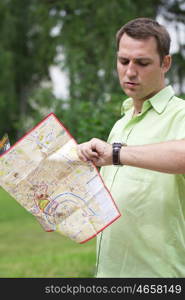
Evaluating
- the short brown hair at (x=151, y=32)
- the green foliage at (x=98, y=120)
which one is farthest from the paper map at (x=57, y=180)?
the green foliage at (x=98, y=120)

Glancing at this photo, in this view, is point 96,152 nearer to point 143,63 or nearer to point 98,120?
point 143,63

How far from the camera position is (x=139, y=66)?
7.18 feet

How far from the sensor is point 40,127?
2.17 metres

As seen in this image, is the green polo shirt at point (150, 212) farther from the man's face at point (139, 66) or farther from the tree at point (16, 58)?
the tree at point (16, 58)

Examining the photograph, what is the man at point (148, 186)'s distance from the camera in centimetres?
218

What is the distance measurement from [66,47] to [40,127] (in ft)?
43.3

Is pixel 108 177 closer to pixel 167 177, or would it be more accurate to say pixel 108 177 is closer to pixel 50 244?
pixel 167 177

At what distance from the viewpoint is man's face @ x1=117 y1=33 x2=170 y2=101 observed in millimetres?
2182

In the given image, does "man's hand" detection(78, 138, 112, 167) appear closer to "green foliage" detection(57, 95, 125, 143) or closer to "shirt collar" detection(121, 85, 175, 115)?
"shirt collar" detection(121, 85, 175, 115)

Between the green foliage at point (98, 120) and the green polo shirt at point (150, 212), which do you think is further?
the green foliage at point (98, 120)

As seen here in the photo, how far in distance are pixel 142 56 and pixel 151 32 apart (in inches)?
4.3

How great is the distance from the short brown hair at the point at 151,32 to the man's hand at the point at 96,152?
0.47m

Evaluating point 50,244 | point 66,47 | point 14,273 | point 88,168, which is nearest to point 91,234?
point 88,168

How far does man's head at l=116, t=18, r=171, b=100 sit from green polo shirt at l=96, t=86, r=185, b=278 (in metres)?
0.08
